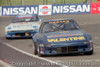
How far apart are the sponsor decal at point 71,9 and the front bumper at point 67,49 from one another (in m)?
26.8

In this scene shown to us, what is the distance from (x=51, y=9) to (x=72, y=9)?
236 cm

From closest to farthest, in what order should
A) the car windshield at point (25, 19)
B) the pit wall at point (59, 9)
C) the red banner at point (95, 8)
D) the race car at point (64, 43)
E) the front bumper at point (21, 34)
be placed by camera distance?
the race car at point (64, 43) < the front bumper at point (21, 34) < the car windshield at point (25, 19) < the red banner at point (95, 8) < the pit wall at point (59, 9)

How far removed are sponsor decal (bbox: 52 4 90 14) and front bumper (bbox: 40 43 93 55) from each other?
2679cm

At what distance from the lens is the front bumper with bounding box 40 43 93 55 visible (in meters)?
10.1

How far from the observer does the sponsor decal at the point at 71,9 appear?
36750 mm

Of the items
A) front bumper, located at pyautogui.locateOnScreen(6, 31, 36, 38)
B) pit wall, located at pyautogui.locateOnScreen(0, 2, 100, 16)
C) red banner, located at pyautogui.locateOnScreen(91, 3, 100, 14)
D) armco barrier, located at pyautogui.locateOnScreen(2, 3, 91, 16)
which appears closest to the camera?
front bumper, located at pyautogui.locateOnScreen(6, 31, 36, 38)

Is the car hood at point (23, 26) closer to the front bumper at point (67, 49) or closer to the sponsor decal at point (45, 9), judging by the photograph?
the front bumper at point (67, 49)

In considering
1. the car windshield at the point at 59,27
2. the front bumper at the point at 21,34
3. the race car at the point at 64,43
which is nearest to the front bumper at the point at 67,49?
the race car at the point at 64,43

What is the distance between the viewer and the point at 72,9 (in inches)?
1454

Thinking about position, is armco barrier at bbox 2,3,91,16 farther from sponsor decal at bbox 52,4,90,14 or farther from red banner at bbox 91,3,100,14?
red banner at bbox 91,3,100,14

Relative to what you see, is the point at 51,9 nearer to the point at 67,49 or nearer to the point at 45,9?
the point at 45,9

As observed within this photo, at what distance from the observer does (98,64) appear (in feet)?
27.2

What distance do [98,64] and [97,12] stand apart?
28.9 meters

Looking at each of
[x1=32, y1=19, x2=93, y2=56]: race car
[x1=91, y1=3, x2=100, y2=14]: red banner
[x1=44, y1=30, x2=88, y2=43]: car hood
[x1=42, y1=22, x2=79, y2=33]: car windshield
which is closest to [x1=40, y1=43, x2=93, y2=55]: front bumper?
[x1=32, y1=19, x2=93, y2=56]: race car
